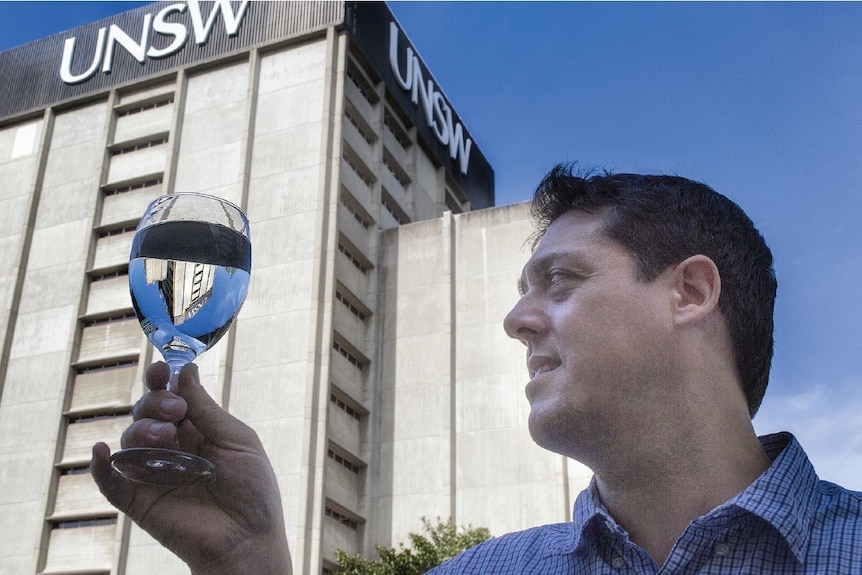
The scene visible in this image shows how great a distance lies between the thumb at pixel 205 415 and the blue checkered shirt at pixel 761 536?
36.3 inches

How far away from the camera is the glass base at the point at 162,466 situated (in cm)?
199

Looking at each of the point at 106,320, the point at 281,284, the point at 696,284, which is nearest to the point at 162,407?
the point at 696,284

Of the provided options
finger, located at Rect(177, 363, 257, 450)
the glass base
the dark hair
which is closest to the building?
the dark hair

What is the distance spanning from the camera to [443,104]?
190 ft

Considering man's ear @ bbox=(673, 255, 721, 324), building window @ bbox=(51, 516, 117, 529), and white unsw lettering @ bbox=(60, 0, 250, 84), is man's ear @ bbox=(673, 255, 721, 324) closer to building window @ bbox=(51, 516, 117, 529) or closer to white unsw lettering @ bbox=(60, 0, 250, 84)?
building window @ bbox=(51, 516, 117, 529)

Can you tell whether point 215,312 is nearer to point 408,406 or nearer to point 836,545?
point 836,545

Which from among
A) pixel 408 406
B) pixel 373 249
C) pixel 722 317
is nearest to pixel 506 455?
pixel 408 406

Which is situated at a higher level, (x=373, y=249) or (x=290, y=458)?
(x=373, y=249)

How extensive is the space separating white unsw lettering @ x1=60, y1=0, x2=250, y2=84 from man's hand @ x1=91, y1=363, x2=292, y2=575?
4910 cm

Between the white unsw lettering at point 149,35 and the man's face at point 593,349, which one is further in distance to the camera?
the white unsw lettering at point 149,35

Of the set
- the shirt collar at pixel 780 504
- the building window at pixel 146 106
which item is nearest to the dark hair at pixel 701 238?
the shirt collar at pixel 780 504

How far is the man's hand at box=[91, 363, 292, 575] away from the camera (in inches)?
84.8

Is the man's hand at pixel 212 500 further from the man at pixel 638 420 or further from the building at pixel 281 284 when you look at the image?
the building at pixel 281 284

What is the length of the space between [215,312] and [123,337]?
1733 inches
